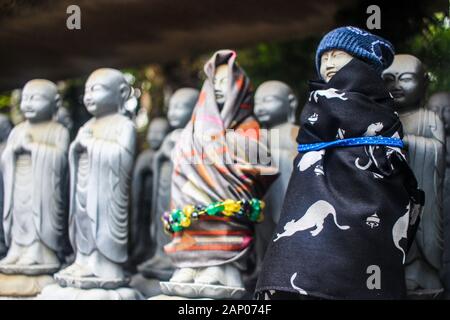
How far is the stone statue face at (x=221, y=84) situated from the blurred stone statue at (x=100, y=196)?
0.61 metres

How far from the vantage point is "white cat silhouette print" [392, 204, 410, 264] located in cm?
312

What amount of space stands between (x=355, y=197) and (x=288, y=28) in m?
2.87

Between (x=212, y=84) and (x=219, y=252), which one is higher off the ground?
(x=212, y=84)

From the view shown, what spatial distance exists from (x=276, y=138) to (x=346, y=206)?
1383mm

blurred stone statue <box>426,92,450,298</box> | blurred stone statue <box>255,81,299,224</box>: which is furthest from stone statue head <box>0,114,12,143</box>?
blurred stone statue <box>426,92,450,298</box>

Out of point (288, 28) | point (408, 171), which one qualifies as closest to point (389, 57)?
point (408, 171)

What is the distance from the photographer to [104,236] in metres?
4.27

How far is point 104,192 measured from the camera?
4.29m

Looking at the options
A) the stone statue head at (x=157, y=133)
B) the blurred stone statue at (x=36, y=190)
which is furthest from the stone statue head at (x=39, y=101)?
the stone statue head at (x=157, y=133)

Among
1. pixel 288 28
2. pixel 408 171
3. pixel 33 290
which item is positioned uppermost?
pixel 288 28

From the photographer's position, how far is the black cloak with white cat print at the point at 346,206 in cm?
305

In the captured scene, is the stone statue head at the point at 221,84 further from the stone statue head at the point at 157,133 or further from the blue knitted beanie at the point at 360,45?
the stone statue head at the point at 157,133

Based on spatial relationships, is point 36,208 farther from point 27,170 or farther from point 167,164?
point 167,164

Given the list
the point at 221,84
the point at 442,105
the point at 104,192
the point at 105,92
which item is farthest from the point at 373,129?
the point at 105,92
